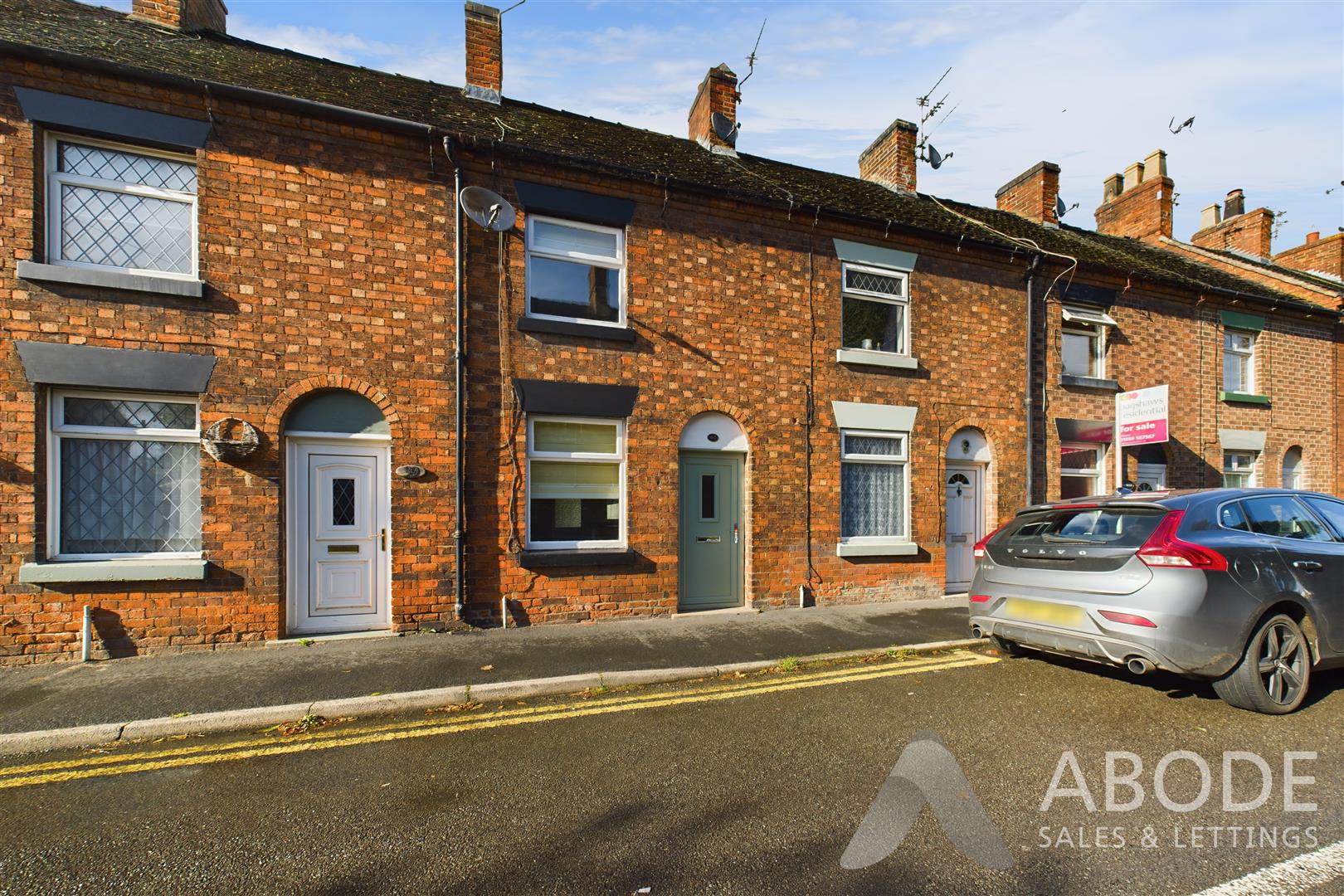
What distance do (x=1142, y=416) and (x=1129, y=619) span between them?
7.69m

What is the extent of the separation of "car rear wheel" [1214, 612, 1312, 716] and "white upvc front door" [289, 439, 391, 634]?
297 inches

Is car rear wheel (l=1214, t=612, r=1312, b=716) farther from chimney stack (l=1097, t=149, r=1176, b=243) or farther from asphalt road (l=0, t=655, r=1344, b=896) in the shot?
chimney stack (l=1097, t=149, r=1176, b=243)

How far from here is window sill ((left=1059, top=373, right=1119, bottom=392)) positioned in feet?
34.9

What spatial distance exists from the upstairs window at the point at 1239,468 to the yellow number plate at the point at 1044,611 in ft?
34.8

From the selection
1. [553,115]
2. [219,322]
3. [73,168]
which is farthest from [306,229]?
[553,115]

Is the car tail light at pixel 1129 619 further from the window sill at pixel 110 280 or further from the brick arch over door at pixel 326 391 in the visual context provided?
the window sill at pixel 110 280

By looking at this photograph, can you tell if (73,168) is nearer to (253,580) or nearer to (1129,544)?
(253,580)

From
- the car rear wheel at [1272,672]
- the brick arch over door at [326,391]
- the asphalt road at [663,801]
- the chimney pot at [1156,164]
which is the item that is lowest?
the asphalt road at [663,801]

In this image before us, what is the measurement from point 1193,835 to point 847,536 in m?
6.19

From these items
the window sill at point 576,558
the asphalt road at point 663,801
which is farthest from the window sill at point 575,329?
the asphalt road at point 663,801

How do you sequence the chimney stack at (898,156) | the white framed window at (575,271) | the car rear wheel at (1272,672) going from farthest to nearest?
the chimney stack at (898,156)
the white framed window at (575,271)
the car rear wheel at (1272,672)

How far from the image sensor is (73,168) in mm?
6223

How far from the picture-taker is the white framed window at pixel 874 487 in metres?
9.16

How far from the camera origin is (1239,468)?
40.9ft
